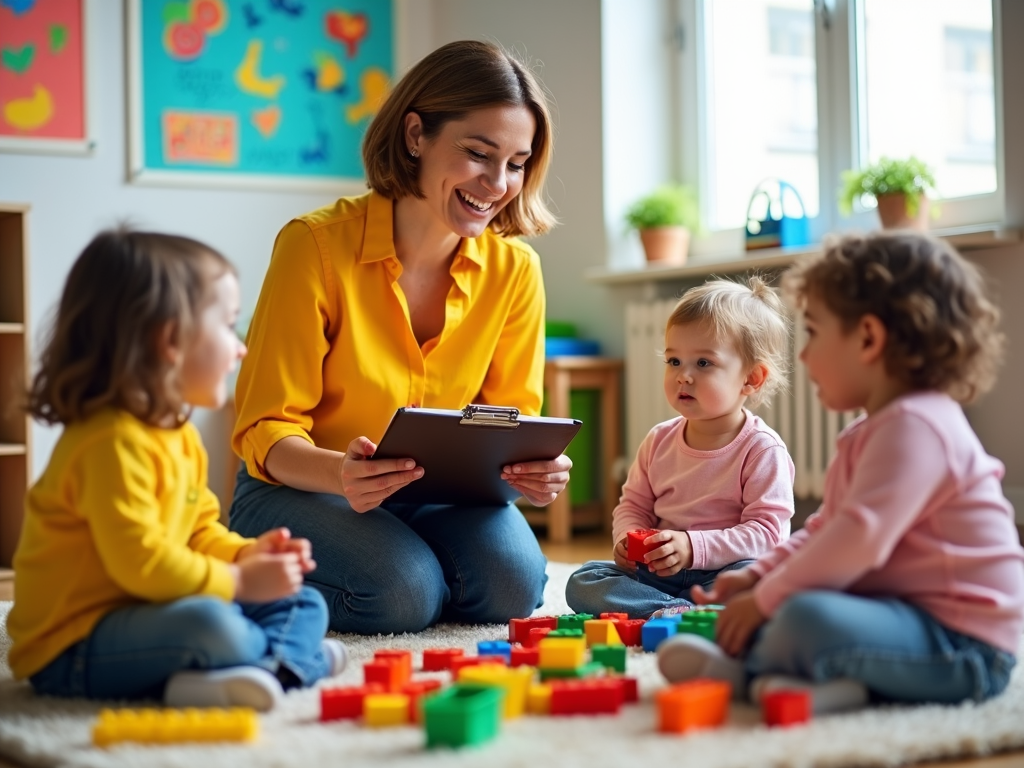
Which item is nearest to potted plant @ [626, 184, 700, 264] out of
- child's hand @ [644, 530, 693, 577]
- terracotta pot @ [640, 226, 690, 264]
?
terracotta pot @ [640, 226, 690, 264]

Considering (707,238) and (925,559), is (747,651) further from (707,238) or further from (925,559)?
(707,238)

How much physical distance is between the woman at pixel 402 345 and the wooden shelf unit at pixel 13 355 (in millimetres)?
1075

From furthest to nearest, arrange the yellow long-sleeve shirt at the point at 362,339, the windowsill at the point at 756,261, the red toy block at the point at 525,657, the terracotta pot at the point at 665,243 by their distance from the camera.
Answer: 1. the terracotta pot at the point at 665,243
2. the windowsill at the point at 756,261
3. the yellow long-sleeve shirt at the point at 362,339
4. the red toy block at the point at 525,657

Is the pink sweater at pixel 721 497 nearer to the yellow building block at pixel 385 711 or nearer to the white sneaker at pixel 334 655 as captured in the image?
the white sneaker at pixel 334 655

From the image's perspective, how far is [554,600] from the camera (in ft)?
7.13

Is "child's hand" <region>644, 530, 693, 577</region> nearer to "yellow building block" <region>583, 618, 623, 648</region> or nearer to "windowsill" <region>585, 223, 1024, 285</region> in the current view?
"yellow building block" <region>583, 618, 623, 648</region>

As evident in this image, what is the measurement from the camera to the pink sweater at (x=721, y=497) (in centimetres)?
179

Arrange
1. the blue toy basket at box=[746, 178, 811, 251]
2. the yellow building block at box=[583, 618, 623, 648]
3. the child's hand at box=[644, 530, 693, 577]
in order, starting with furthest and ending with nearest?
the blue toy basket at box=[746, 178, 811, 251] < the child's hand at box=[644, 530, 693, 577] < the yellow building block at box=[583, 618, 623, 648]

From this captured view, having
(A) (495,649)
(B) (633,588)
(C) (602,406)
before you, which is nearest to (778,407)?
(C) (602,406)

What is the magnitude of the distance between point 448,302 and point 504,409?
A: 0.39m

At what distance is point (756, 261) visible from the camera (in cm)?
311

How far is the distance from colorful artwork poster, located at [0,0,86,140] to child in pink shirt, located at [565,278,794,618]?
2478 mm

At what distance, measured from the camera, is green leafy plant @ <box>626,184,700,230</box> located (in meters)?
3.50

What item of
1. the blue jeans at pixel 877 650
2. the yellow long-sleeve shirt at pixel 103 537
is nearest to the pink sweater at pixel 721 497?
the blue jeans at pixel 877 650
